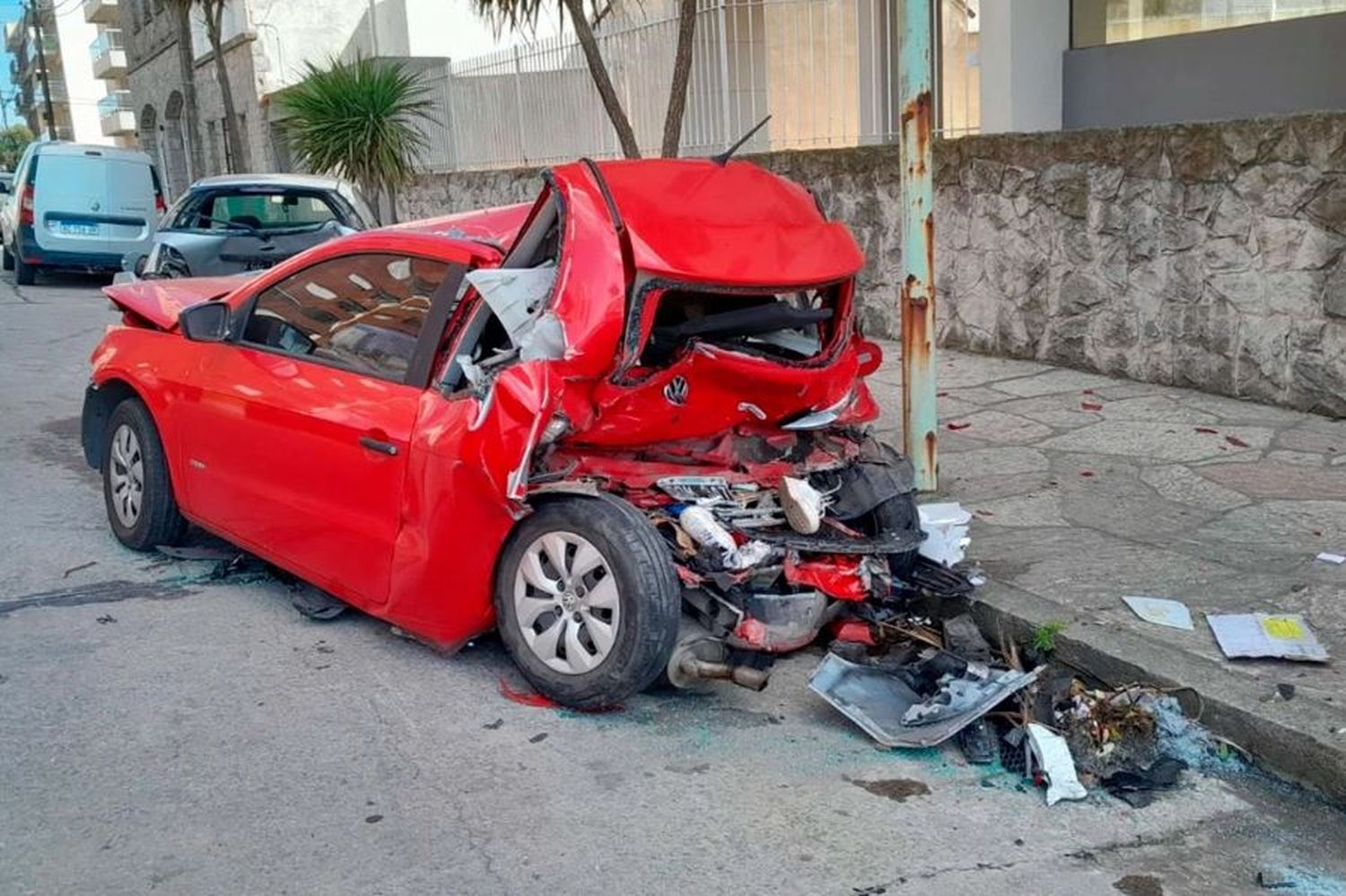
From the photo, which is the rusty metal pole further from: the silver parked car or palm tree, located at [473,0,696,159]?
the silver parked car

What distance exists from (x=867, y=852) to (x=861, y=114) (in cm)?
810

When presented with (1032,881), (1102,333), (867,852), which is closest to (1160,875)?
(1032,881)

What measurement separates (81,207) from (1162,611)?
1677 centimetres

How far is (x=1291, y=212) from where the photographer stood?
6.77m

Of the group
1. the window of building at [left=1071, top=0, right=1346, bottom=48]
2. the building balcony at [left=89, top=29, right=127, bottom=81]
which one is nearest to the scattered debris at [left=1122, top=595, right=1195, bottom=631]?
the window of building at [left=1071, top=0, right=1346, bottom=48]

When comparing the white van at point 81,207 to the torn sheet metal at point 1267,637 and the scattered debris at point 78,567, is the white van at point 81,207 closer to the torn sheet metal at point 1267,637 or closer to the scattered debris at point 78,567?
the scattered debris at point 78,567

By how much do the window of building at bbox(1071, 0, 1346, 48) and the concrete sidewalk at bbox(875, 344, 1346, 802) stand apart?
12.5 feet

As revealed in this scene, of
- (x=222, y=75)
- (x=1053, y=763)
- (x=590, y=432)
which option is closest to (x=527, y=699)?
(x=590, y=432)

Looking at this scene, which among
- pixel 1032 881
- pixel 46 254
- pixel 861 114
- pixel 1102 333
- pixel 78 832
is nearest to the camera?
pixel 1032 881

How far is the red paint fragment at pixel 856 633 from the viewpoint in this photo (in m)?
4.53

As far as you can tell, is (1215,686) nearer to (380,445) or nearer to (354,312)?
(380,445)

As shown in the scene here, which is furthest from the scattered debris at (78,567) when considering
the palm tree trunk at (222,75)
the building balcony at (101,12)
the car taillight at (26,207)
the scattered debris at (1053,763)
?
the building balcony at (101,12)

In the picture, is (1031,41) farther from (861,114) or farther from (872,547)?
(872,547)

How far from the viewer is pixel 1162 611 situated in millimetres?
4398
